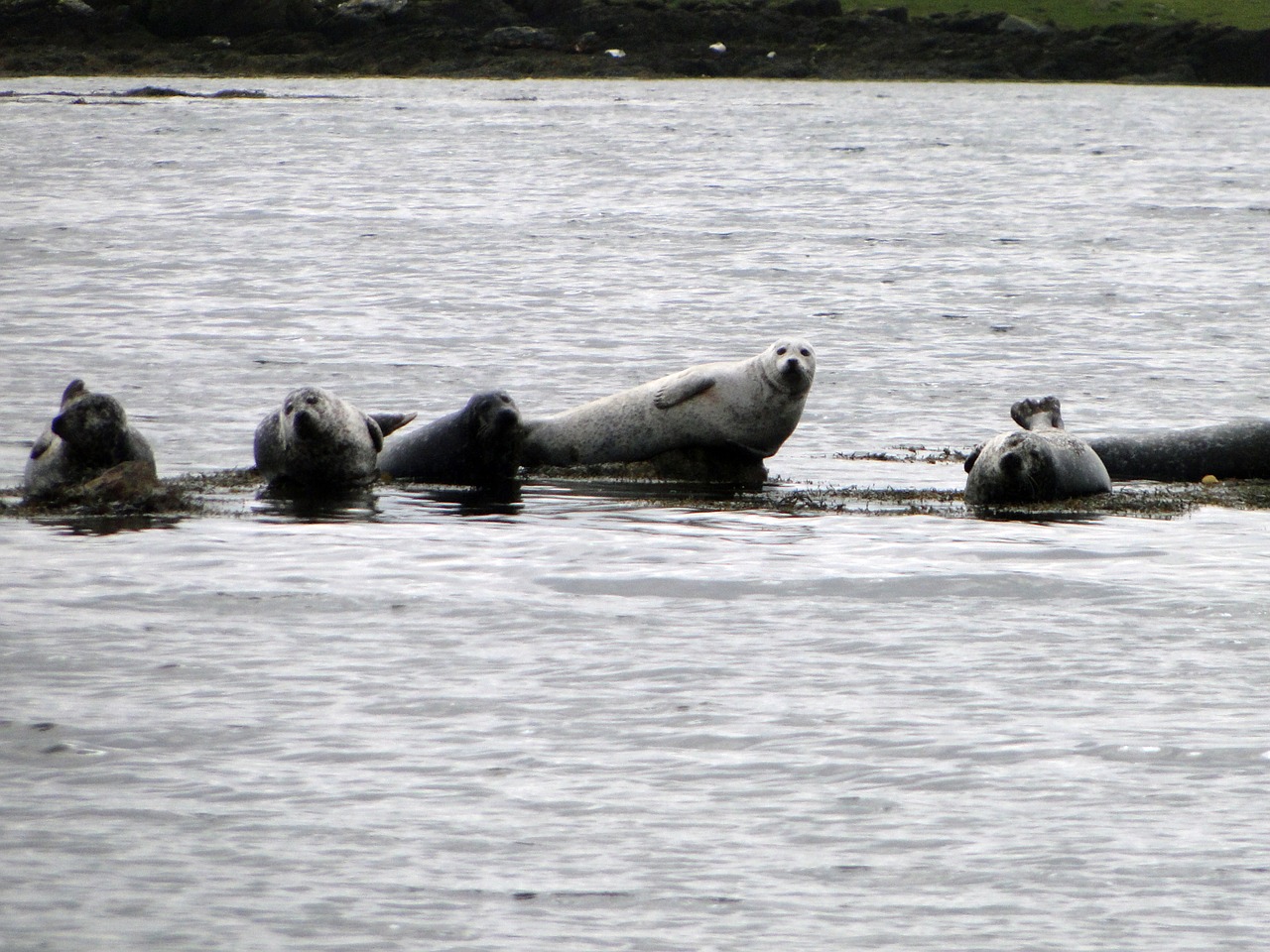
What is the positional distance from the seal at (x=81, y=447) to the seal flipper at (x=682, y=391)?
9.59 feet

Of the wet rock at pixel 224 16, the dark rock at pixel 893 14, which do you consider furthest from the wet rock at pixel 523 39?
the dark rock at pixel 893 14

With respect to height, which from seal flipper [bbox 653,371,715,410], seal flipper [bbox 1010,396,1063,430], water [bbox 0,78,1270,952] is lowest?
water [bbox 0,78,1270,952]

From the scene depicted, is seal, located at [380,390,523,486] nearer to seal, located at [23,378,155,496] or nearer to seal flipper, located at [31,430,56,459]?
seal, located at [23,378,155,496]

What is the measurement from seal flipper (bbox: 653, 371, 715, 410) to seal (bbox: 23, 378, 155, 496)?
292cm

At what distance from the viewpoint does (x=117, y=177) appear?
129 ft

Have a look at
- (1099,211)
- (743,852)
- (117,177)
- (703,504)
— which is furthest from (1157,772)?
(117,177)

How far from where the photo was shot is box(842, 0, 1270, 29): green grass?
274ft

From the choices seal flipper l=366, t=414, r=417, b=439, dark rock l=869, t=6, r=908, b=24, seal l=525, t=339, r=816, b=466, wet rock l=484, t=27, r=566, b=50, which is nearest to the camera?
seal l=525, t=339, r=816, b=466

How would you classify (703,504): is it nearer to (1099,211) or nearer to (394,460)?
(394,460)

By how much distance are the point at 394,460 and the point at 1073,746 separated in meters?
6.19

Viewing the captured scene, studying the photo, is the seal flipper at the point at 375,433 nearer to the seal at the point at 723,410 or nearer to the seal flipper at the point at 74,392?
the seal at the point at 723,410

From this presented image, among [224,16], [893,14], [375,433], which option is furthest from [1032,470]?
[893,14]

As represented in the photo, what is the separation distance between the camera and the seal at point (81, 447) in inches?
390

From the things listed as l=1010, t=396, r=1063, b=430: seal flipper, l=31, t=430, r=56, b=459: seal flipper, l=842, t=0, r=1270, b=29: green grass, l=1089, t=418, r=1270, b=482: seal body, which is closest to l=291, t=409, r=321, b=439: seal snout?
l=31, t=430, r=56, b=459: seal flipper
